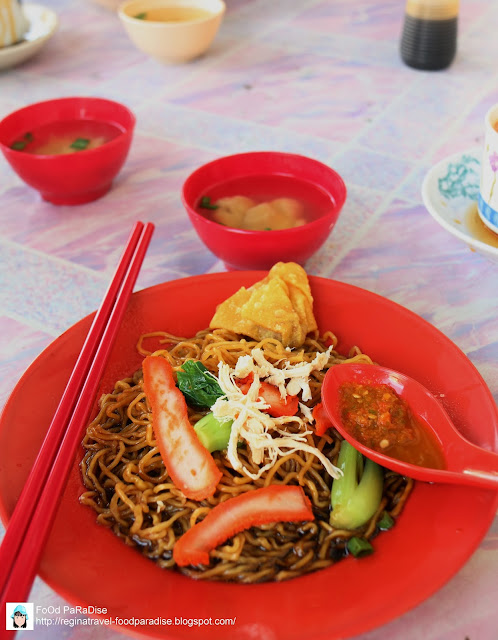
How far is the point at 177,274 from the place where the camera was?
1668 mm

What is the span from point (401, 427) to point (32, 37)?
2.58 meters

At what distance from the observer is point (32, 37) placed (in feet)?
9.27

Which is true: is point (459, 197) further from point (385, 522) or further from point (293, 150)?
point (385, 522)

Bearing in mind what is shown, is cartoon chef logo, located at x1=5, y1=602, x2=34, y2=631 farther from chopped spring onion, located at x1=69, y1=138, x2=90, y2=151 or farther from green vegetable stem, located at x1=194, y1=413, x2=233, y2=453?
chopped spring onion, located at x1=69, y1=138, x2=90, y2=151

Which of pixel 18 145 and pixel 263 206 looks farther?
pixel 18 145

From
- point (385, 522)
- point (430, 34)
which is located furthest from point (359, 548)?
point (430, 34)

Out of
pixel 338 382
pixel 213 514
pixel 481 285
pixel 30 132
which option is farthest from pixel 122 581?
pixel 30 132

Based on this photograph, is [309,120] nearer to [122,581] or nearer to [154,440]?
[154,440]

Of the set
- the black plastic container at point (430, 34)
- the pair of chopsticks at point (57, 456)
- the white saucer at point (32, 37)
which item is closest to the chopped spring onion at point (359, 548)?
the pair of chopsticks at point (57, 456)

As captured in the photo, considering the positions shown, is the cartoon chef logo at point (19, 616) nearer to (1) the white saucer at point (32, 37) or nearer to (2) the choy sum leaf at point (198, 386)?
(2) the choy sum leaf at point (198, 386)

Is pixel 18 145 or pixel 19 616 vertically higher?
pixel 18 145

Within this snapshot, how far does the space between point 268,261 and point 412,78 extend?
5.00 feet

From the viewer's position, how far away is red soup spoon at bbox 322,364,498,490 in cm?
97

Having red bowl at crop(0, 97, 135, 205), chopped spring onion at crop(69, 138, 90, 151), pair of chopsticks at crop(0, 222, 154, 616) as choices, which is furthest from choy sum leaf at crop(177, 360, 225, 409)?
chopped spring onion at crop(69, 138, 90, 151)
